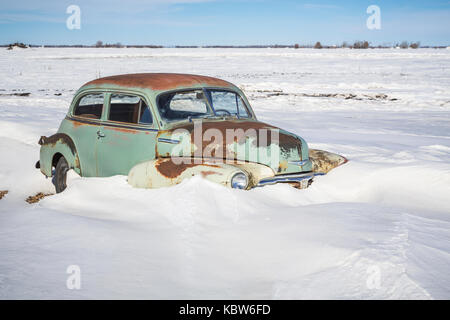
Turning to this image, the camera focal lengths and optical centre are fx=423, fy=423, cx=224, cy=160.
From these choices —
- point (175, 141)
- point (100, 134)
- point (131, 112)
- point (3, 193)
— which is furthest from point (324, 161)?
point (3, 193)

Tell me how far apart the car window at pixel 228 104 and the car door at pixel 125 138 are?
87 centimetres

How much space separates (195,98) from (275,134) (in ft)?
3.86

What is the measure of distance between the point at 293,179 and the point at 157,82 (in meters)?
2.00

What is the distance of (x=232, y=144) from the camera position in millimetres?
4695

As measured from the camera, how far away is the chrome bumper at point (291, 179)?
4.69 metres

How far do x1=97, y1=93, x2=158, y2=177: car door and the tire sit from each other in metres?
0.80

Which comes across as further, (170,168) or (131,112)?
(131,112)

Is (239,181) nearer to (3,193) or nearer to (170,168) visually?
(170,168)

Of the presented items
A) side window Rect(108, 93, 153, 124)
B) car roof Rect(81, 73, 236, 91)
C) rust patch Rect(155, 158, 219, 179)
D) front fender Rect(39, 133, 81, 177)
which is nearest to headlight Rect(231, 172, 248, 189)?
rust patch Rect(155, 158, 219, 179)

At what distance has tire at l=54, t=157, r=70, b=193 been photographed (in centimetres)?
592
